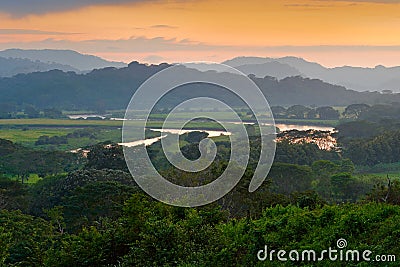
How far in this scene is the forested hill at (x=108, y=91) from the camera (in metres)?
104

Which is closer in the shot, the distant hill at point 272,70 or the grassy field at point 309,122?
the grassy field at point 309,122

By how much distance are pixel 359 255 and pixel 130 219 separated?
397 centimetres

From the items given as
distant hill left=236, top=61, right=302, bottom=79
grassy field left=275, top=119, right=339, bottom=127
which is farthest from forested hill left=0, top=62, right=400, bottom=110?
distant hill left=236, top=61, right=302, bottom=79

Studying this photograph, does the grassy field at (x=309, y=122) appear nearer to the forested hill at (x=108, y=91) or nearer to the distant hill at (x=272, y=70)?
the forested hill at (x=108, y=91)

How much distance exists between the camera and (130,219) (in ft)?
30.3

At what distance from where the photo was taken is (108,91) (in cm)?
11069

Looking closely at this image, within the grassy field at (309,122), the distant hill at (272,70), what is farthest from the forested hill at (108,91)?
the distant hill at (272,70)

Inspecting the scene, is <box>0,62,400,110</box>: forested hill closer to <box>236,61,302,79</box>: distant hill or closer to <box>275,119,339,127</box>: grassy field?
<box>275,119,339,127</box>: grassy field

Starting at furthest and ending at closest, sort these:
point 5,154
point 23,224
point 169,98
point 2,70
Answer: point 2,70 < point 169,98 < point 5,154 < point 23,224

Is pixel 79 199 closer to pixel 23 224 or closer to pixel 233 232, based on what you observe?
pixel 23 224

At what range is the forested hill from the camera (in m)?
104

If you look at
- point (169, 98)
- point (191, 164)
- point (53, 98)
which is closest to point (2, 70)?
point (53, 98)

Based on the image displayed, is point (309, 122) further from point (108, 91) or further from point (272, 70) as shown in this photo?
point (272, 70)

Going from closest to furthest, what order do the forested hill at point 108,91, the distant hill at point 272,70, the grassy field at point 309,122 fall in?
the grassy field at point 309,122 < the forested hill at point 108,91 < the distant hill at point 272,70
